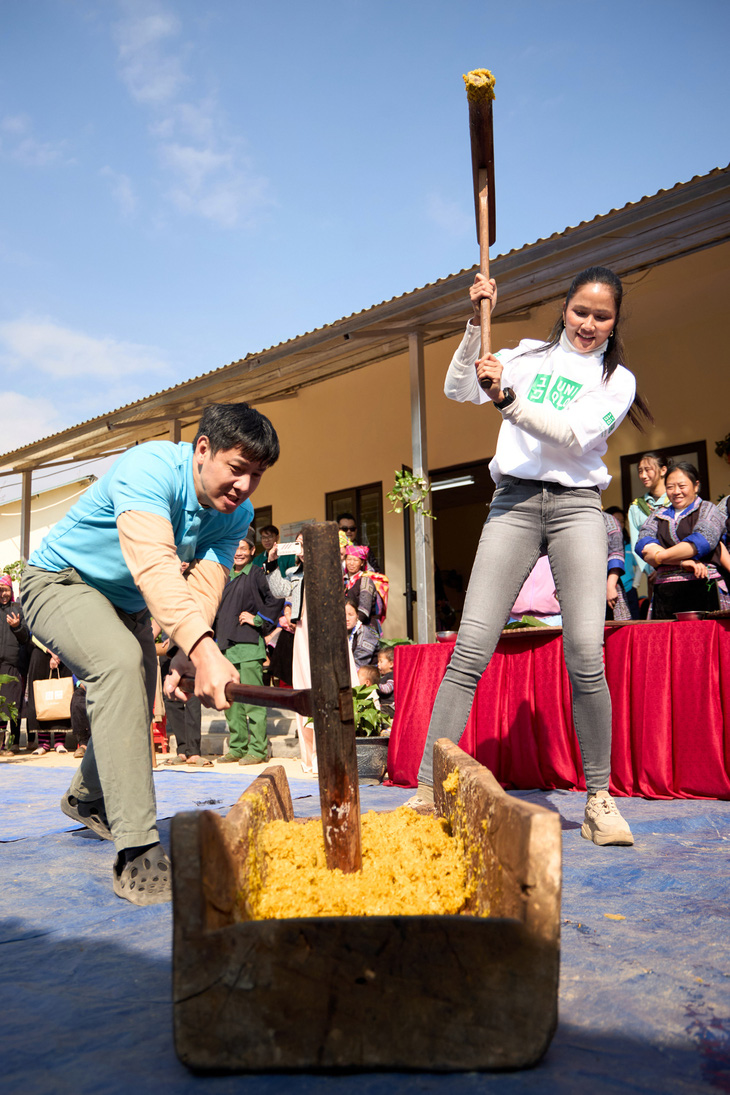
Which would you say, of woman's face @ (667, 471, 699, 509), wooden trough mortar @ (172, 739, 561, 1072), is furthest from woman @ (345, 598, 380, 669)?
Result: wooden trough mortar @ (172, 739, 561, 1072)

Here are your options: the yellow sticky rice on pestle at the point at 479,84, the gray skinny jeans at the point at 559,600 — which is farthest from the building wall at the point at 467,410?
the gray skinny jeans at the point at 559,600

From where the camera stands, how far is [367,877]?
5.86ft

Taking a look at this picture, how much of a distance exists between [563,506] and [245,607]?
4.87 metres

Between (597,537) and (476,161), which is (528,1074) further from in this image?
(476,161)

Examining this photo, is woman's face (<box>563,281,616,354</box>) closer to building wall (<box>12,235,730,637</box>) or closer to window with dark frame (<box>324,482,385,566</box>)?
building wall (<box>12,235,730,637</box>)

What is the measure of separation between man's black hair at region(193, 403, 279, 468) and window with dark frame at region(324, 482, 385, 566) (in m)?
9.24

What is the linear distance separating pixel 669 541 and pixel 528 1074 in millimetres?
4631

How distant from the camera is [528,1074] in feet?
4.07

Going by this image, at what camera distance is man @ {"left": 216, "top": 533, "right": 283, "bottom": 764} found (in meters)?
7.25

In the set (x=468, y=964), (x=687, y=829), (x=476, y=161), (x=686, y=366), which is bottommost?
(x=687, y=829)

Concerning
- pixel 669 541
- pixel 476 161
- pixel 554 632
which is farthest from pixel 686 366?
pixel 476 161

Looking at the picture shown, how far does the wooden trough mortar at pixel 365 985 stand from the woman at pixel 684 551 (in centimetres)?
440

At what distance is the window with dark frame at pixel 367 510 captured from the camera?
11844mm

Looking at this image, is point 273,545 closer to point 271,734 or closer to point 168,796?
point 271,734
